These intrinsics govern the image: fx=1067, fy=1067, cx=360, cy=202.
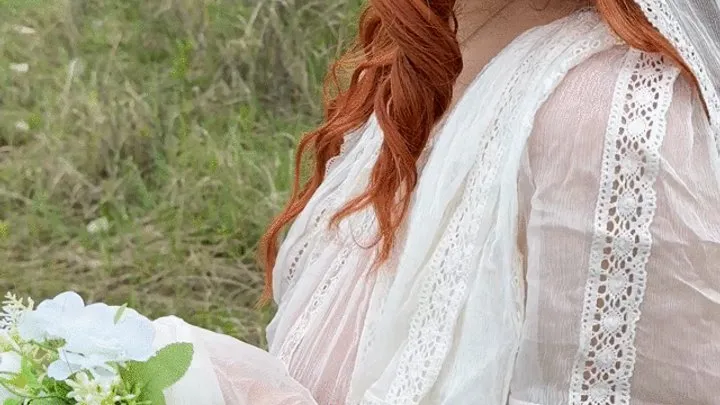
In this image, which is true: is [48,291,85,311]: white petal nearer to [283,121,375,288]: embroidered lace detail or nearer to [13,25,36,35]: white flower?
[283,121,375,288]: embroidered lace detail

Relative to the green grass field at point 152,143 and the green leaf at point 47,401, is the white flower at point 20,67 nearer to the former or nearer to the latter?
the green grass field at point 152,143

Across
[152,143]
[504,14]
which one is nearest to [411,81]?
[504,14]

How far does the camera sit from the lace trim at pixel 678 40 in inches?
30.0

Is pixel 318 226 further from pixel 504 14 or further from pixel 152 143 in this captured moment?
pixel 152 143

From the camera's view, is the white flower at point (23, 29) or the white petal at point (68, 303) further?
the white flower at point (23, 29)

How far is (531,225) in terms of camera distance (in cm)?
78

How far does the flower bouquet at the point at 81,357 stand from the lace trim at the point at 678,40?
40 cm

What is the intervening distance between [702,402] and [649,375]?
0.14 feet

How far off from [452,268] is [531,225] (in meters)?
0.09

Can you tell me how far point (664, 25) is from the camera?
76cm

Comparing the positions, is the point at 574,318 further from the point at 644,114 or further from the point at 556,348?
the point at 644,114

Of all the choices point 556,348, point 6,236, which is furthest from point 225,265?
point 556,348

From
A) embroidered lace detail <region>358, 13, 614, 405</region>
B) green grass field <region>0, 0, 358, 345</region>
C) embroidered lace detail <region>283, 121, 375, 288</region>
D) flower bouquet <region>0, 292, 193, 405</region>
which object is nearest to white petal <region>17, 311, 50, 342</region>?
flower bouquet <region>0, 292, 193, 405</region>

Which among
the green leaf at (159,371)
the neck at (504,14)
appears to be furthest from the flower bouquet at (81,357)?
the neck at (504,14)
